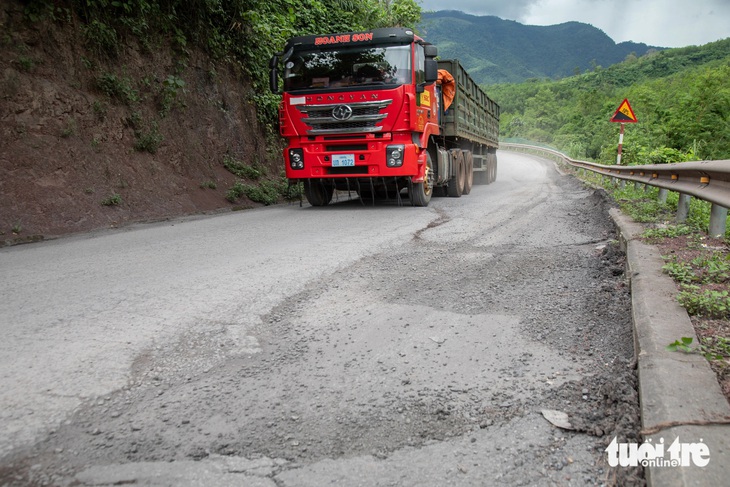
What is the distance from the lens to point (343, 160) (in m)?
9.54

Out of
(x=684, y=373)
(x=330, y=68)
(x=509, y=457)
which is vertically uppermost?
(x=330, y=68)

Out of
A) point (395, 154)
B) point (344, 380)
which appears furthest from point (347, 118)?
point (344, 380)

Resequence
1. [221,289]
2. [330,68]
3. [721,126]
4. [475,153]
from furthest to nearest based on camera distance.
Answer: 1. [721,126]
2. [475,153]
3. [330,68]
4. [221,289]

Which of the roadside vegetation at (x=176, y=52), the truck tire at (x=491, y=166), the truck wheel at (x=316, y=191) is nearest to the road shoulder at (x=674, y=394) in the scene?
the truck wheel at (x=316, y=191)

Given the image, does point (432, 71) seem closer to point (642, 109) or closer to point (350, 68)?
point (350, 68)

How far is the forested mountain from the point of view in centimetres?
2461

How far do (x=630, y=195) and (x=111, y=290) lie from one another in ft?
26.1

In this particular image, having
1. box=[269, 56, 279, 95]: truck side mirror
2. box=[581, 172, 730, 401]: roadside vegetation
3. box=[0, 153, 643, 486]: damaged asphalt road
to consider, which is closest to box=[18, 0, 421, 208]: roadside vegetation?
box=[269, 56, 279, 95]: truck side mirror

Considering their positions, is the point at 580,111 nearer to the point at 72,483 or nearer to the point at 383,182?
the point at 383,182

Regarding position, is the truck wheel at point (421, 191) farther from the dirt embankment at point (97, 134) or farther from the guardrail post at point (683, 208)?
the guardrail post at point (683, 208)

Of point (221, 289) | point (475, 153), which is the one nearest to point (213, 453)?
point (221, 289)

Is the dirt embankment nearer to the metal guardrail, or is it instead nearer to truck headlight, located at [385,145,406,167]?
truck headlight, located at [385,145,406,167]

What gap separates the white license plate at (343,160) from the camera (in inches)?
374

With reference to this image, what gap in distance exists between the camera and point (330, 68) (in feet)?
31.3
